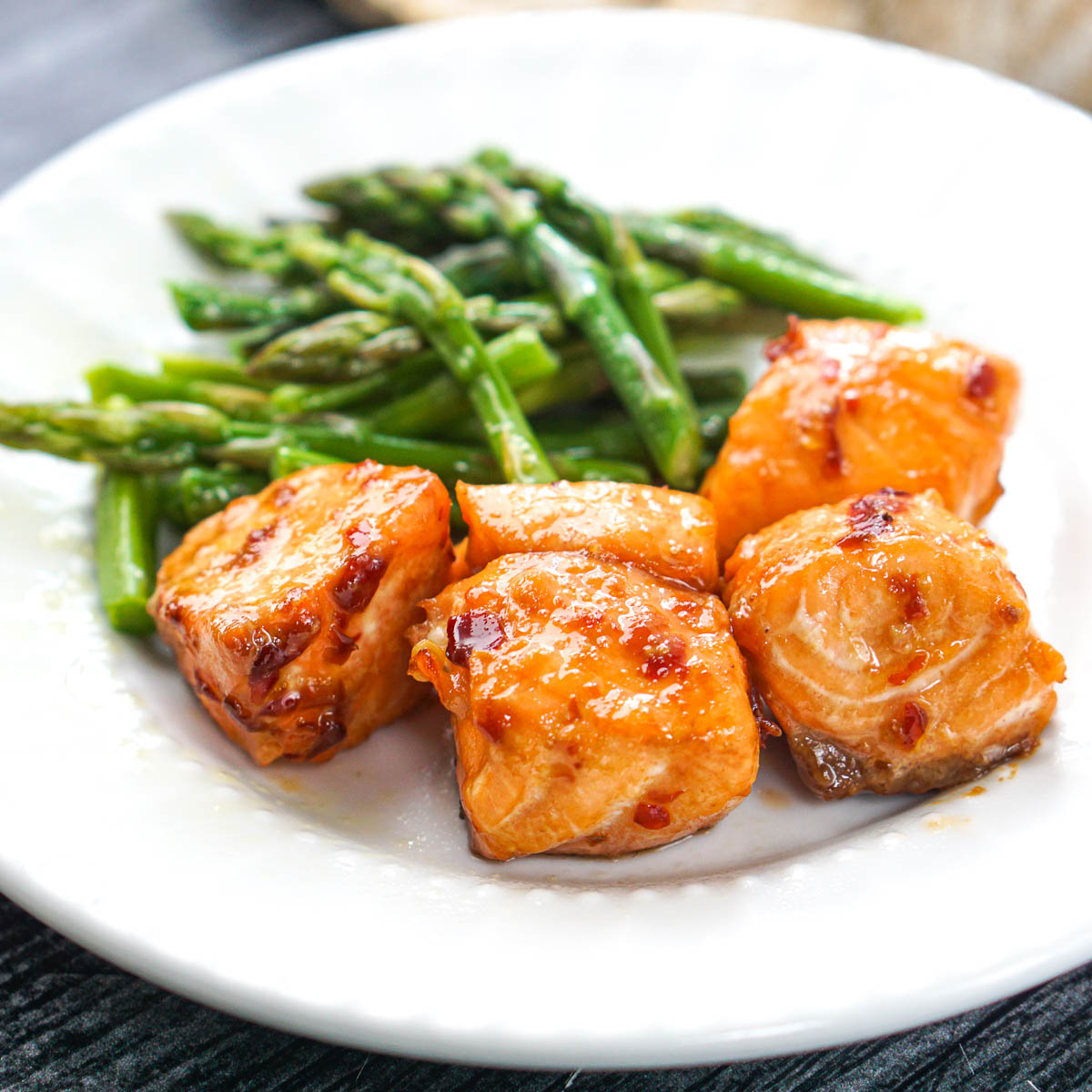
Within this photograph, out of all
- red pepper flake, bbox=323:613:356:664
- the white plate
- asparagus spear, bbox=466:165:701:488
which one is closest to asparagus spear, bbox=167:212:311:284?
the white plate

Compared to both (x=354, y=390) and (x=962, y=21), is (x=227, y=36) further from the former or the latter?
(x=962, y=21)

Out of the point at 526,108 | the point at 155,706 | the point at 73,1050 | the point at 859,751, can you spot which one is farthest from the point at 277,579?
the point at 526,108

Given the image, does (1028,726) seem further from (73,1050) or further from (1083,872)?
(73,1050)

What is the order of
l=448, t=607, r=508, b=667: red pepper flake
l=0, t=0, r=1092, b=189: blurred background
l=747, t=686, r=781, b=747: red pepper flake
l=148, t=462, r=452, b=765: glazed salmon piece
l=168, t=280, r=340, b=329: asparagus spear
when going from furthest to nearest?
l=0, t=0, r=1092, b=189: blurred background → l=168, t=280, r=340, b=329: asparagus spear → l=148, t=462, r=452, b=765: glazed salmon piece → l=747, t=686, r=781, b=747: red pepper flake → l=448, t=607, r=508, b=667: red pepper flake

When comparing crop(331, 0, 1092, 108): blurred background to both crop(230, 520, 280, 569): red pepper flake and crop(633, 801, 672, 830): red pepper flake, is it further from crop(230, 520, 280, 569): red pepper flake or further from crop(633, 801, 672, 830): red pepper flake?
crop(633, 801, 672, 830): red pepper flake

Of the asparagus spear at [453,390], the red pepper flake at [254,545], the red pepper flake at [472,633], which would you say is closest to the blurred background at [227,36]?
the asparagus spear at [453,390]

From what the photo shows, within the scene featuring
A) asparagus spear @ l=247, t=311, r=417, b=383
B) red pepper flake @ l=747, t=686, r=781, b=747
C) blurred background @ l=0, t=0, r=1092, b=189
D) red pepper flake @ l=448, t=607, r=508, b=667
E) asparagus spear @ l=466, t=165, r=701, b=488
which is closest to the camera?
red pepper flake @ l=448, t=607, r=508, b=667
